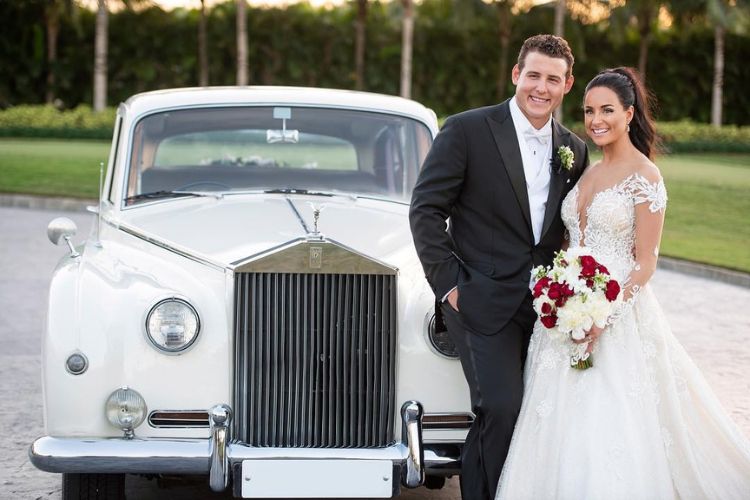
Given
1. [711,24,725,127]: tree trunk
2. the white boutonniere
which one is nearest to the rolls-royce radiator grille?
the white boutonniere

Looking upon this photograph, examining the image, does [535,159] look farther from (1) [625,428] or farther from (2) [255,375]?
(2) [255,375]

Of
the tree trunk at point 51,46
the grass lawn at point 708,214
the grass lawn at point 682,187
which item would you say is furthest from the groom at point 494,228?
the tree trunk at point 51,46

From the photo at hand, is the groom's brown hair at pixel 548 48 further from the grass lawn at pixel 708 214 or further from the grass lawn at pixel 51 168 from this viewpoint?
the grass lawn at pixel 51 168

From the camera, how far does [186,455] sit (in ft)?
13.9

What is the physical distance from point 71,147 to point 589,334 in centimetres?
2355

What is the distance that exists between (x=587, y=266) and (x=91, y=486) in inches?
80.9

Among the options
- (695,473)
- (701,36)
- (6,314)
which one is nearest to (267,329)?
(695,473)

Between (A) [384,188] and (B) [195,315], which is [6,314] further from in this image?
(B) [195,315]

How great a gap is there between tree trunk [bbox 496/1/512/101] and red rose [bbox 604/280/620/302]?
3594 cm

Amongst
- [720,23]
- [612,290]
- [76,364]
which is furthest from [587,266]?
[720,23]

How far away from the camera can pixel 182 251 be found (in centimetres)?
480

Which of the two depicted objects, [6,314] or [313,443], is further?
[6,314]

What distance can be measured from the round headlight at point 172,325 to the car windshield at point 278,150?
152 cm

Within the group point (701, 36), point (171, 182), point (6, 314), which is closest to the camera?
point (171, 182)
